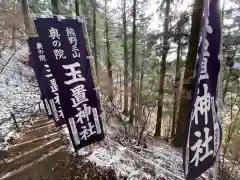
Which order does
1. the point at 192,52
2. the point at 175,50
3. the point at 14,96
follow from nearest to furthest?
the point at 192,52 < the point at 14,96 < the point at 175,50

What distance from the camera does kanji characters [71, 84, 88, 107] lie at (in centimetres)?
499

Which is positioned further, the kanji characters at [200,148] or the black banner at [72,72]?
the black banner at [72,72]

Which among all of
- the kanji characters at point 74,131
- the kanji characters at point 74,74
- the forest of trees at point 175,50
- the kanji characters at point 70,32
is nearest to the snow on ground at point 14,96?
the forest of trees at point 175,50

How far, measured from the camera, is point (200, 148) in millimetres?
3510

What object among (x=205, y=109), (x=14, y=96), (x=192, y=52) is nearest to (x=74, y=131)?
(x=205, y=109)

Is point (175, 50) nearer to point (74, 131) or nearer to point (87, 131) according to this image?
point (87, 131)

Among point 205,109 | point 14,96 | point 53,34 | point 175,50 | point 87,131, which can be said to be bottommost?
point 14,96

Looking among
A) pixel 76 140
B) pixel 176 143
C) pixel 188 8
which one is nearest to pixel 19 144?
pixel 76 140

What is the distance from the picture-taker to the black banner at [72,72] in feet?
15.7

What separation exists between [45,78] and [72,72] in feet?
9.17

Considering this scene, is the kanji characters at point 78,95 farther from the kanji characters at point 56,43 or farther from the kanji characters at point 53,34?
the kanji characters at point 53,34

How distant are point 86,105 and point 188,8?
5.64 meters

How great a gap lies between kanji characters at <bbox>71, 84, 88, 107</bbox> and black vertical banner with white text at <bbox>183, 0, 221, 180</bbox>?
2647 millimetres

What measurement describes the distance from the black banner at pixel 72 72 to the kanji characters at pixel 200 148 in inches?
105
